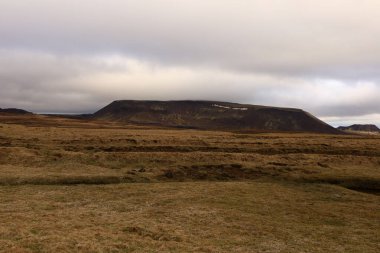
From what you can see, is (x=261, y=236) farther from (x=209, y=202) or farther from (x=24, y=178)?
(x=24, y=178)

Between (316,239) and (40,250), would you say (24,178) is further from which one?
(316,239)

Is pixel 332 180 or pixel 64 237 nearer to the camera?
pixel 64 237

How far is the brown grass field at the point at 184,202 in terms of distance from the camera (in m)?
18.9

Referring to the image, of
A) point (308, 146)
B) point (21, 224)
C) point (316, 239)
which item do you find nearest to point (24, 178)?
point (21, 224)

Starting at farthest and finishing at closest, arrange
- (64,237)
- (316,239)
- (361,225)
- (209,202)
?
(209,202) < (361,225) < (316,239) < (64,237)

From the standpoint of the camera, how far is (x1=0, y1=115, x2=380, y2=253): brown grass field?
62.1 ft

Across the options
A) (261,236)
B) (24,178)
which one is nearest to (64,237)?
(261,236)

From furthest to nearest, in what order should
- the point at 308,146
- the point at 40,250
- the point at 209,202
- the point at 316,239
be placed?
the point at 308,146 → the point at 209,202 → the point at 316,239 → the point at 40,250

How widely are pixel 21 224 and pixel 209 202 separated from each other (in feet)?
44.0

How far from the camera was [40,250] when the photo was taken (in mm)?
16453

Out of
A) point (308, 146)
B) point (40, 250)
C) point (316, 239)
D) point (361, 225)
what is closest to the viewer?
point (40, 250)

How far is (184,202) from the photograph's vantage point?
28.6 meters

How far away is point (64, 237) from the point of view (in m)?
18.3

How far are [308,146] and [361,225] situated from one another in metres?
47.0
